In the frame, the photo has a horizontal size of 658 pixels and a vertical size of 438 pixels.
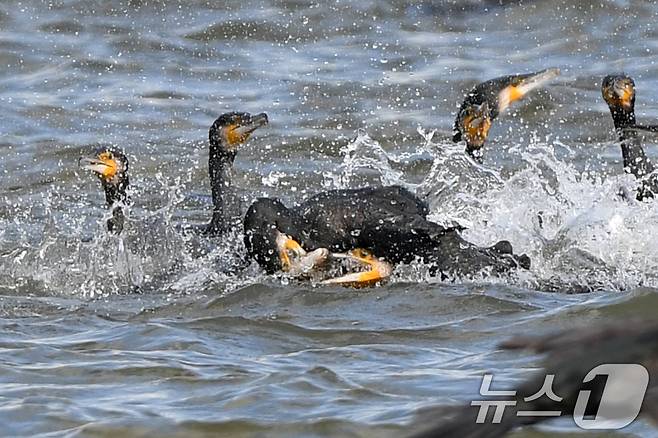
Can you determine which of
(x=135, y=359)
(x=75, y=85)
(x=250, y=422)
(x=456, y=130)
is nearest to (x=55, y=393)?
(x=135, y=359)

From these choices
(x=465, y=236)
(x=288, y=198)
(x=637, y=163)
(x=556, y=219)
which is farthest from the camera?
(x=288, y=198)

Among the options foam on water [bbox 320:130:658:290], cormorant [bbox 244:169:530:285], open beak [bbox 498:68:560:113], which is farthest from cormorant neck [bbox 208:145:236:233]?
cormorant [bbox 244:169:530:285]

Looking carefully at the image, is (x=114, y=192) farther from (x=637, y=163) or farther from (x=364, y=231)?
(x=637, y=163)

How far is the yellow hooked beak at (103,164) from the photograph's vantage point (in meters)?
8.74

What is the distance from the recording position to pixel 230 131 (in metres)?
8.97

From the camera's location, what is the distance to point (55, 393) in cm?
518

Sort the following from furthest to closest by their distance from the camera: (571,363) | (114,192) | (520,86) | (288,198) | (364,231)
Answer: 1. (288,198)
2. (520,86)
3. (114,192)
4. (364,231)
5. (571,363)

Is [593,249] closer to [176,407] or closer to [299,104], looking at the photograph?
[176,407]

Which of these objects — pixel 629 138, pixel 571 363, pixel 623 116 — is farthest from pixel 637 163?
pixel 571 363

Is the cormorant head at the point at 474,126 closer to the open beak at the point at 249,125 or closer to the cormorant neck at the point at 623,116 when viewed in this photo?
the cormorant neck at the point at 623,116

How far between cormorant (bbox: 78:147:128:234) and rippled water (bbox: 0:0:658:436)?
0.24 meters

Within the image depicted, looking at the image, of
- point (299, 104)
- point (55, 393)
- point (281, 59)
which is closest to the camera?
point (55, 393)

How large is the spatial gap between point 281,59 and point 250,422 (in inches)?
381

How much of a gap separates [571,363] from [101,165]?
7.68 metres
